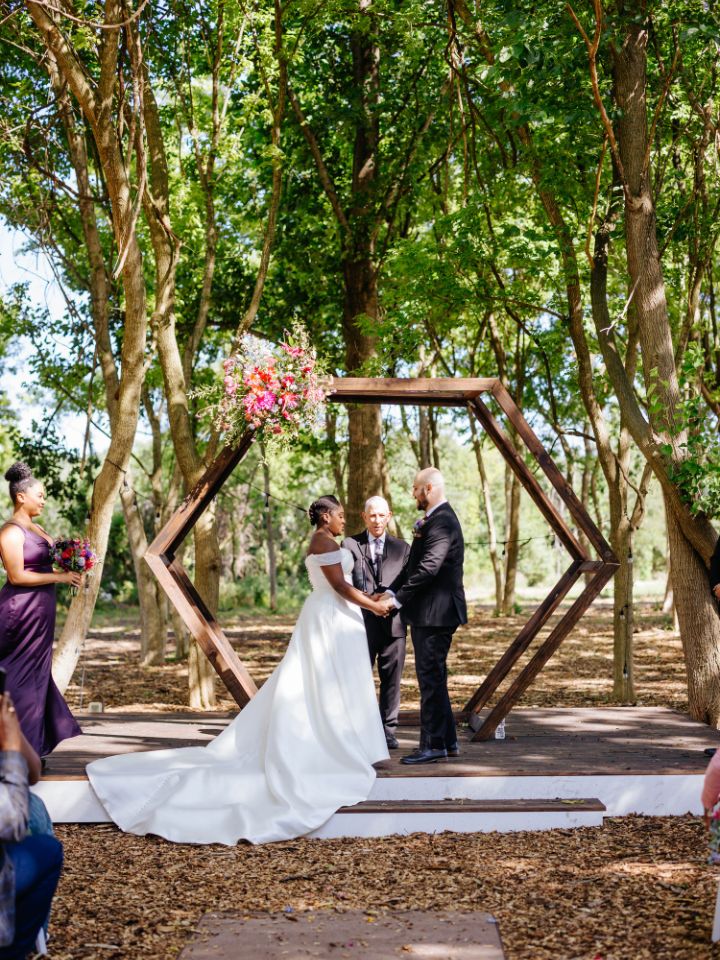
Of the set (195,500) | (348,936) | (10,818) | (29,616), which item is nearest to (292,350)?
(195,500)

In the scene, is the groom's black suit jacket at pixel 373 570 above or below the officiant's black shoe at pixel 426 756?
above

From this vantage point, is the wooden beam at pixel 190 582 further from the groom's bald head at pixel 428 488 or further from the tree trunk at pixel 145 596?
the tree trunk at pixel 145 596

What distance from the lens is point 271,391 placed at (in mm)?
7734

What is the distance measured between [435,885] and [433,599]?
2.30 meters

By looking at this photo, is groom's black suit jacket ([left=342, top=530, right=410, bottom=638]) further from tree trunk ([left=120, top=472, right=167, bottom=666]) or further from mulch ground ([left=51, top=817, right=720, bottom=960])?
tree trunk ([left=120, top=472, right=167, bottom=666])

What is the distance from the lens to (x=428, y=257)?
40.8ft

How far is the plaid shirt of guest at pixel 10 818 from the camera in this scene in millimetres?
3467

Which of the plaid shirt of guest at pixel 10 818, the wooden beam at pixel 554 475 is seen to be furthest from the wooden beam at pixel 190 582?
the plaid shirt of guest at pixel 10 818

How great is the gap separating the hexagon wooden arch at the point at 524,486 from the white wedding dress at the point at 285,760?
0.87 m

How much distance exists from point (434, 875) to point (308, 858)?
34.3 inches

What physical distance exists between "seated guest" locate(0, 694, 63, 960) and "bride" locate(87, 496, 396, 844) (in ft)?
9.21

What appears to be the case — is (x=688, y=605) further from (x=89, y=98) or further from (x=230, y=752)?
(x=89, y=98)

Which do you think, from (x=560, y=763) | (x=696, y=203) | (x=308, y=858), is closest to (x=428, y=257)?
(x=696, y=203)

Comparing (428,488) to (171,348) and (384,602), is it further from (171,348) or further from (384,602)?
(171,348)
